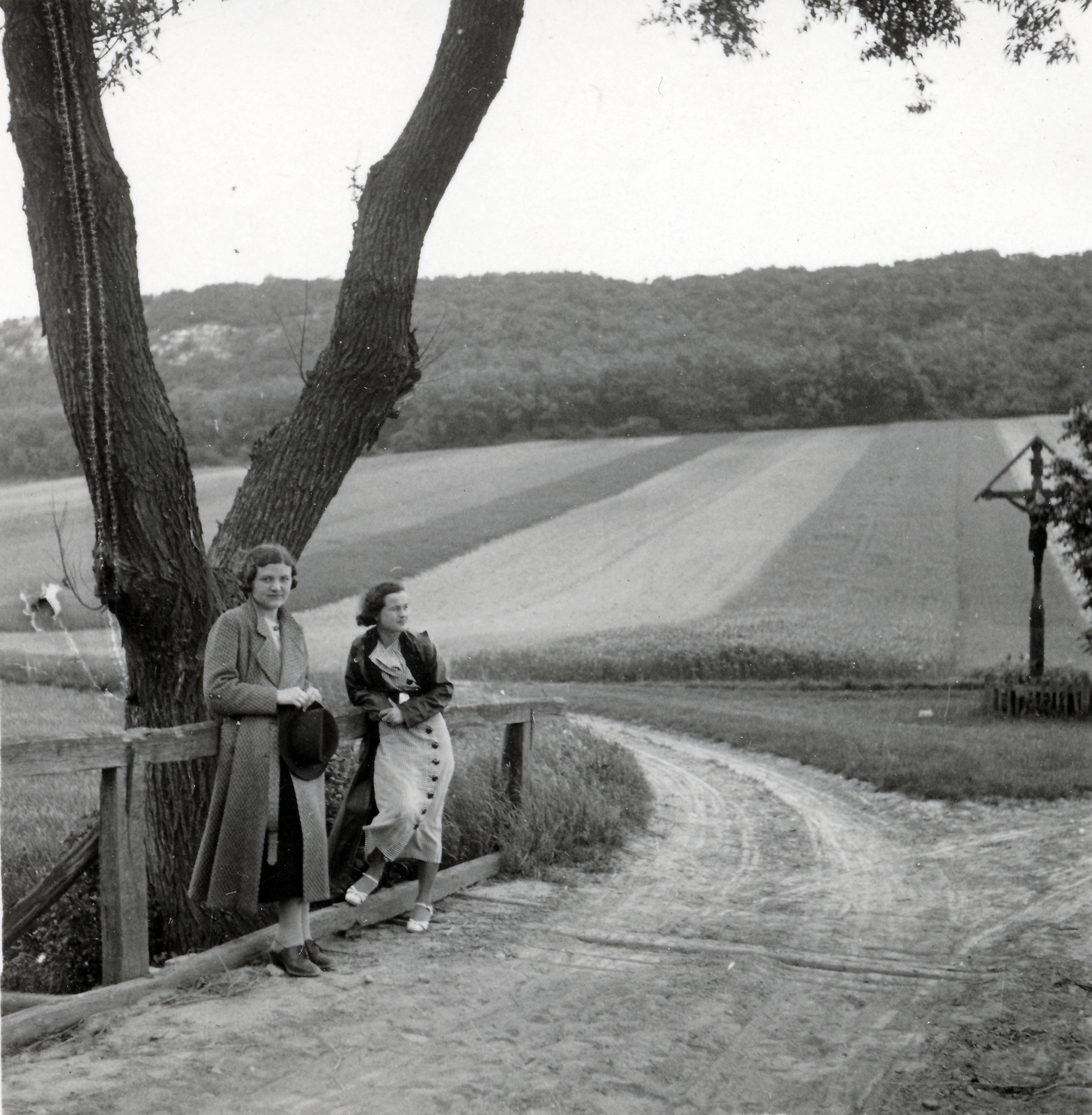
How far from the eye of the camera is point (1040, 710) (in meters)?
16.9

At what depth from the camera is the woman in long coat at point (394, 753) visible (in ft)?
18.7

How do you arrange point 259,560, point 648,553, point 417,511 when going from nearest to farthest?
1. point 259,560
2. point 417,511
3. point 648,553

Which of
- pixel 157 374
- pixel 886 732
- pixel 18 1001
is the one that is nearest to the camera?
pixel 18 1001

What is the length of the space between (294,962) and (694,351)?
44.8ft

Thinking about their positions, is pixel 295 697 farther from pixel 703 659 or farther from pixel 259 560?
pixel 703 659

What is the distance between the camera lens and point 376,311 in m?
5.82

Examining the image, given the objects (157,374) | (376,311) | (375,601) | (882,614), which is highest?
(376,311)

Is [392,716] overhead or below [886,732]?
overhead

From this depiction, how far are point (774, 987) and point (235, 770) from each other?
7.86ft

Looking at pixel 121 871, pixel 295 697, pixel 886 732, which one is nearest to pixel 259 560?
pixel 295 697

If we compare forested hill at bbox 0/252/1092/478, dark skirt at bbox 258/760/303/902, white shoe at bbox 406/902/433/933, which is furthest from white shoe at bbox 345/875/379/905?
forested hill at bbox 0/252/1092/478

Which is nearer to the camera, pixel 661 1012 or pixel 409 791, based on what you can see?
pixel 661 1012

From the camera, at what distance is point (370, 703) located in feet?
18.7

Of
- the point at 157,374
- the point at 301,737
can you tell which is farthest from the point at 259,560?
the point at 157,374
